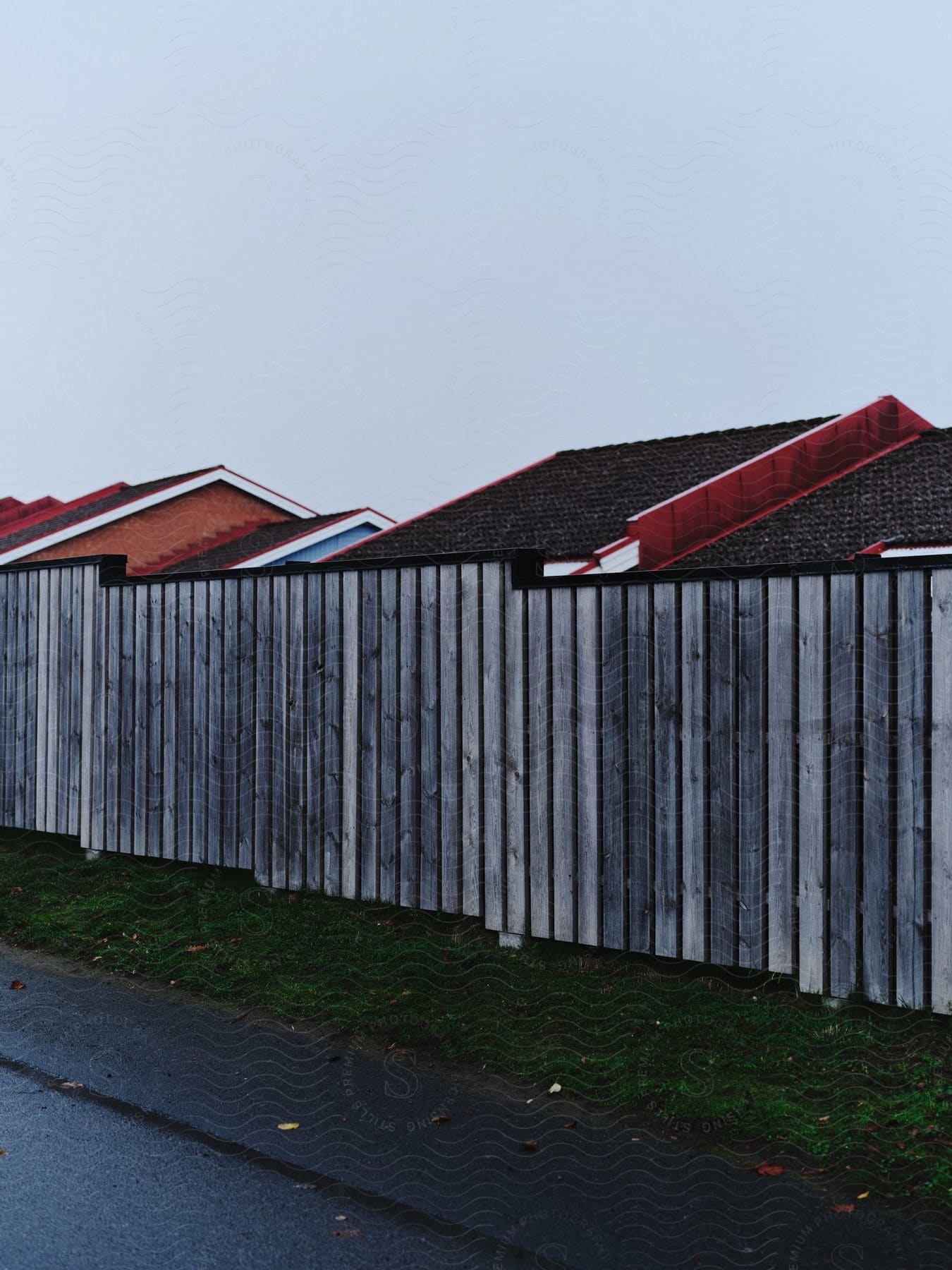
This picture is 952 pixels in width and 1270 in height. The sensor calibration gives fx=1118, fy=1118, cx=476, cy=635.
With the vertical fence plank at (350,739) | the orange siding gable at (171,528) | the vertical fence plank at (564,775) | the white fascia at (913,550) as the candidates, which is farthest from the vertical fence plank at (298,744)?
the orange siding gable at (171,528)

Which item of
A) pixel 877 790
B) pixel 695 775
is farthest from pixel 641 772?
pixel 877 790

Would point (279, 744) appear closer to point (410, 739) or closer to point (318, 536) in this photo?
point (410, 739)

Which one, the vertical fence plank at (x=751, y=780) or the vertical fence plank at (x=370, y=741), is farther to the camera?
the vertical fence plank at (x=370, y=741)

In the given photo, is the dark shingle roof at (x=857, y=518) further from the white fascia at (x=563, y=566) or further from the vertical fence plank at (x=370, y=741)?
the vertical fence plank at (x=370, y=741)

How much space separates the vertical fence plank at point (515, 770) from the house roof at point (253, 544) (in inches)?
609

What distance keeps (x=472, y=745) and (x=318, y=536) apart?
16890 mm

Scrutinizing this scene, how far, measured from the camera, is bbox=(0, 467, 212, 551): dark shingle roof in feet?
73.2

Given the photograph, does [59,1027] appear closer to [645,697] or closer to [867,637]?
[645,697]

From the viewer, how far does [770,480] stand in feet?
53.3

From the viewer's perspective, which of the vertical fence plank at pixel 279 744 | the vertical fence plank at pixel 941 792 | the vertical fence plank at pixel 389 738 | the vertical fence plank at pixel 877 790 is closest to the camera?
the vertical fence plank at pixel 941 792

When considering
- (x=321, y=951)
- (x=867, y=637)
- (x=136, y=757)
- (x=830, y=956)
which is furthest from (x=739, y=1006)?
(x=136, y=757)

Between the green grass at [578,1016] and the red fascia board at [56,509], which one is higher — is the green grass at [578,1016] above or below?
below

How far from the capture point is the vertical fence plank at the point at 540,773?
17.9 ft

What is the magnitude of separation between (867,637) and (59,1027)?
381 centimetres
